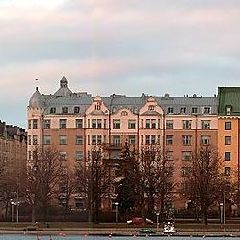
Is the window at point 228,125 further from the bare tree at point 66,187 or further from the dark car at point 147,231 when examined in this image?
the dark car at point 147,231

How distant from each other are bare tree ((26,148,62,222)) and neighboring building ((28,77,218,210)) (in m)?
9.69

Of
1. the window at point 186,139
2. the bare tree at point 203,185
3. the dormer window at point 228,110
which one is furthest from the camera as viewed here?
the window at point 186,139

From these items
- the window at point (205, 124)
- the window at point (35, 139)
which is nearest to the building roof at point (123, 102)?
the window at point (205, 124)

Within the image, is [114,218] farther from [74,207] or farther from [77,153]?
[77,153]

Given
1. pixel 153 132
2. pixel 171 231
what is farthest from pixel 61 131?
pixel 171 231

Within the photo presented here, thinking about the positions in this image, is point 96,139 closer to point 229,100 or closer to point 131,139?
point 131,139

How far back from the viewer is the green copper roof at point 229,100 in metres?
143

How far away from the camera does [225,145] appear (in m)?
140

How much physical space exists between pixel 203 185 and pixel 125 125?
42.5 meters

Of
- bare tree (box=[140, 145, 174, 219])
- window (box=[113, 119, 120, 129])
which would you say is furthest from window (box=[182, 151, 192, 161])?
bare tree (box=[140, 145, 174, 219])

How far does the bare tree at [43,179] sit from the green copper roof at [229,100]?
27133 mm

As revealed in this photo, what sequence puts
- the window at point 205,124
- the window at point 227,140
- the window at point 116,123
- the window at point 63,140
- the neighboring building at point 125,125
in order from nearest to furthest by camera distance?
the window at point 227,140 → the window at point 205,124 → the neighboring building at point 125,125 → the window at point 116,123 → the window at point 63,140

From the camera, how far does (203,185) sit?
10262 centimetres

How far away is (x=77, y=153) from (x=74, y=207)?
13.4 m
